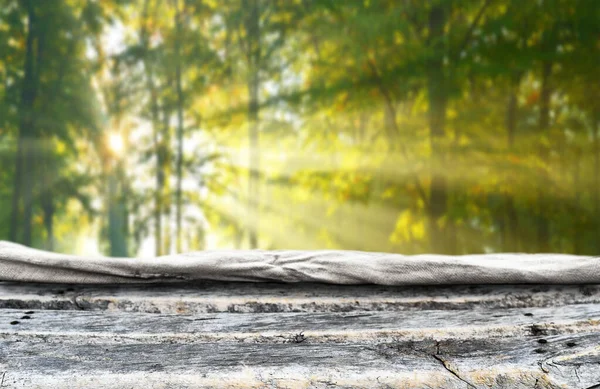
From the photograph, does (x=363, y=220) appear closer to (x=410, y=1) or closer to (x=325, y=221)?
(x=325, y=221)

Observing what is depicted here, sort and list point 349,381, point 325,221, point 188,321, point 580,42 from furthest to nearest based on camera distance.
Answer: point 325,221
point 580,42
point 188,321
point 349,381

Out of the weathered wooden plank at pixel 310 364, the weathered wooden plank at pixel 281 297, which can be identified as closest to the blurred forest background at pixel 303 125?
the weathered wooden plank at pixel 281 297

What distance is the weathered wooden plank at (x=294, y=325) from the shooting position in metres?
0.58

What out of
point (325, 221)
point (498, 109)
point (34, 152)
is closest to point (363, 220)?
point (325, 221)

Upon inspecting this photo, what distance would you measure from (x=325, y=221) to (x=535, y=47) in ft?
6.76

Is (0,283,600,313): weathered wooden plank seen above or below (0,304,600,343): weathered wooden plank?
above

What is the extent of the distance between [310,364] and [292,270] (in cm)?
23

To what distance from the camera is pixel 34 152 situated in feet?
12.1

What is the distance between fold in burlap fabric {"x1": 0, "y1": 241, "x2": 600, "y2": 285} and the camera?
0.71m

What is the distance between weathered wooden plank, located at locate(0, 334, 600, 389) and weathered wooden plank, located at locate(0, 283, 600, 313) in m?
0.11

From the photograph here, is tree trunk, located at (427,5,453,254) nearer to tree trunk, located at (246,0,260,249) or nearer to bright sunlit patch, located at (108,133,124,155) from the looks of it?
tree trunk, located at (246,0,260,249)

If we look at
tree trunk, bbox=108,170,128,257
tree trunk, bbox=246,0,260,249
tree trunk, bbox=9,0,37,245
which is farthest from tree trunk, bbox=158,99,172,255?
tree trunk, bbox=9,0,37,245

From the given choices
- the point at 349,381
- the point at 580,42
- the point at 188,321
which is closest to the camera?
the point at 349,381

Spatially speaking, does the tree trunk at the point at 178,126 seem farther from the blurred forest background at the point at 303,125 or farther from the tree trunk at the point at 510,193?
the tree trunk at the point at 510,193
